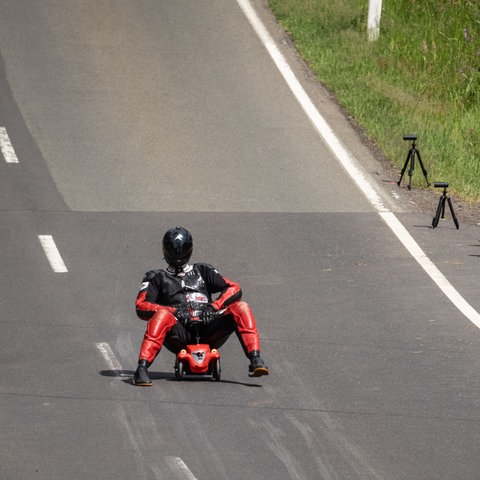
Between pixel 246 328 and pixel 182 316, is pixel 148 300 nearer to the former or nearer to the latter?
pixel 182 316

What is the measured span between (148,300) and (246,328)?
0.90 meters

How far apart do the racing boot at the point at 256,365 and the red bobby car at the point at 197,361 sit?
278 mm

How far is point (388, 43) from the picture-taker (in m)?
25.5

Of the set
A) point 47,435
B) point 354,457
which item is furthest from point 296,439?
point 47,435

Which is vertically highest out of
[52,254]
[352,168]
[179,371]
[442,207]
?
[179,371]

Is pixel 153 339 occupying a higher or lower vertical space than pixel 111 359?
higher

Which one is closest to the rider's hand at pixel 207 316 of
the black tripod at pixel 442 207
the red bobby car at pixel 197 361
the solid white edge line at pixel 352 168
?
the red bobby car at pixel 197 361

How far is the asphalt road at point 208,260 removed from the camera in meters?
9.70

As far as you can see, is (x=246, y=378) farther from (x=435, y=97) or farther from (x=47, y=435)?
(x=435, y=97)

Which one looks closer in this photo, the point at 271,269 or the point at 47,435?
the point at 47,435

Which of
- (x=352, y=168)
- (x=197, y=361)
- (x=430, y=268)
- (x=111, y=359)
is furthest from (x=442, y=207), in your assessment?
(x=197, y=361)

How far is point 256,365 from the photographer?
37.5ft

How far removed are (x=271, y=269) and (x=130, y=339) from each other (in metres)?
3.25

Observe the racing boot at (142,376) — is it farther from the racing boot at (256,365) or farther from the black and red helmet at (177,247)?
the black and red helmet at (177,247)
